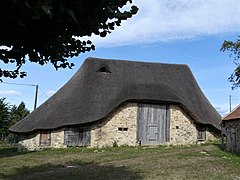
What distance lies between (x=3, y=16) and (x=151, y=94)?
79.1 feet

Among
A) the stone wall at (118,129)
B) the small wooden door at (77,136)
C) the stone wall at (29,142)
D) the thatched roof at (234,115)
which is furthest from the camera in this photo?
the stone wall at (29,142)

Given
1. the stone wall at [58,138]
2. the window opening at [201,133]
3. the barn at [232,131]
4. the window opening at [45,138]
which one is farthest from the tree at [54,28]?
the window opening at [201,133]

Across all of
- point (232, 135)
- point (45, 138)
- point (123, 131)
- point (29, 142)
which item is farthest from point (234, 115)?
point (29, 142)

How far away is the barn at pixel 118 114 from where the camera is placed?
91.8 feet

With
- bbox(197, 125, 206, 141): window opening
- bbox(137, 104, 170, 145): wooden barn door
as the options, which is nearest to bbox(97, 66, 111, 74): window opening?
bbox(137, 104, 170, 145): wooden barn door

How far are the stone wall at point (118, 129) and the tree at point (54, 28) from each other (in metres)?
20.9

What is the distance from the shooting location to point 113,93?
29.5 meters

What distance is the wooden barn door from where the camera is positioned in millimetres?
28766

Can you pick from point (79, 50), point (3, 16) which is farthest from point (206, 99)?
point (3, 16)

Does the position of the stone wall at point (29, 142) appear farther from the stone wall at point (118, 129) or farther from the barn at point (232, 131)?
the barn at point (232, 131)

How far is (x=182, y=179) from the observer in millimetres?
11844

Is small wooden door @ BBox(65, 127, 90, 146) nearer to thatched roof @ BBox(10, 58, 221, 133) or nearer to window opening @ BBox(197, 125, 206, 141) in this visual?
thatched roof @ BBox(10, 58, 221, 133)

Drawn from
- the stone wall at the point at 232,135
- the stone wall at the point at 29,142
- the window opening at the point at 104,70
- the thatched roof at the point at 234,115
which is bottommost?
the stone wall at the point at 29,142

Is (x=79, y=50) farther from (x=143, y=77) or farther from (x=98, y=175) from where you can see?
(x=143, y=77)
